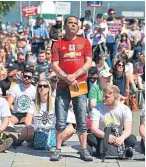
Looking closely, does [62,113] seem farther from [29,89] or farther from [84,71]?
[29,89]

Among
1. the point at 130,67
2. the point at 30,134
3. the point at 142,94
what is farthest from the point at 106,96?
the point at 130,67

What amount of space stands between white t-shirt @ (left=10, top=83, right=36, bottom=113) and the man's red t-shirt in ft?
7.93

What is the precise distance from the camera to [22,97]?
31.0 ft

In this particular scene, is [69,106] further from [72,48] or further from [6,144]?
[72,48]

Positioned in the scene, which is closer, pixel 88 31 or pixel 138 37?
pixel 88 31

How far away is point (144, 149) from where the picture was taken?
7.38m

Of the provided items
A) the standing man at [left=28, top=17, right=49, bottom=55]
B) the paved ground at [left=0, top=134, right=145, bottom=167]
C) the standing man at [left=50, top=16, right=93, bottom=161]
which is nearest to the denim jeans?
the standing man at [left=50, top=16, right=93, bottom=161]

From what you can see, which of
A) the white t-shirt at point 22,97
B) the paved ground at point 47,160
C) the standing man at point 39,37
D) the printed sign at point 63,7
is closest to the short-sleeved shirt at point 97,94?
the paved ground at point 47,160

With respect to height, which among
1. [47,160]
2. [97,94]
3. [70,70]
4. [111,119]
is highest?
[70,70]

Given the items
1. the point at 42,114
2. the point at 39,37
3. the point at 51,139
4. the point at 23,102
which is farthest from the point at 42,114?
the point at 39,37

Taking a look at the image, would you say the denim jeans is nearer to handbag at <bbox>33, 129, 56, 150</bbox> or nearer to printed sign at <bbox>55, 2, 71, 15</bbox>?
handbag at <bbox>33, 129, 56, 150</bbox>

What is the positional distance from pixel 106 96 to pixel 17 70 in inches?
199

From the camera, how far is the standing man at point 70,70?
691 cm

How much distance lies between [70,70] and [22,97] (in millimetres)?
2669
